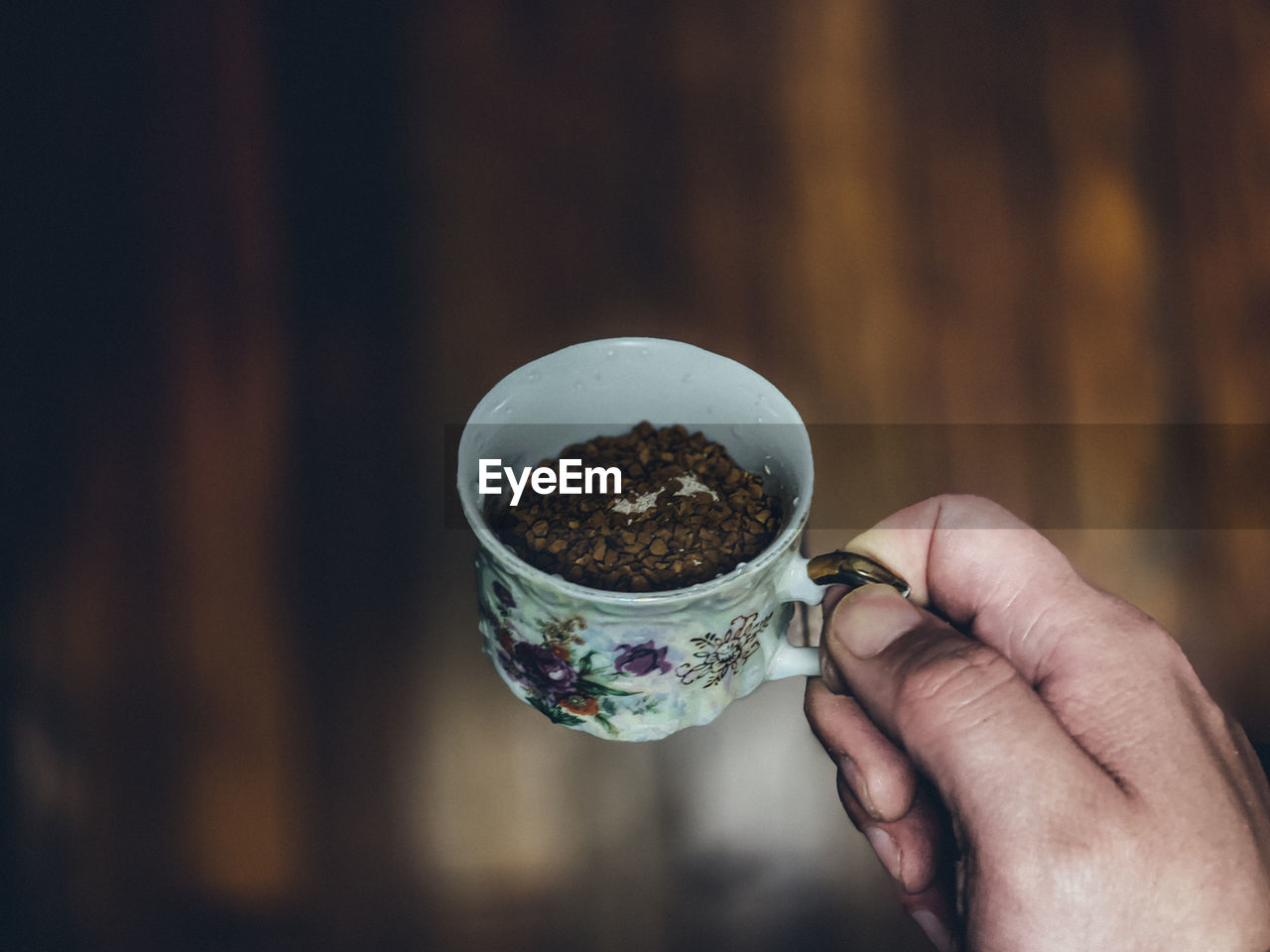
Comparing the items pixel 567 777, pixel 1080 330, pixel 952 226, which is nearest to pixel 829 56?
pixel 952 226

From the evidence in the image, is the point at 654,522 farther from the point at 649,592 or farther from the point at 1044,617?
the point at 1044,617

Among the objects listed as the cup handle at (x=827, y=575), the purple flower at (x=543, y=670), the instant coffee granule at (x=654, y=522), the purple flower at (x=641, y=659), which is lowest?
the purple flower at (x=543, y=670)

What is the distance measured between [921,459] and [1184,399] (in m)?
0.17

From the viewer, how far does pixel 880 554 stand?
1.56ft

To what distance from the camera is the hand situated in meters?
0.37

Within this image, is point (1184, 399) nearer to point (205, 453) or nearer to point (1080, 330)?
point (1080, 330)

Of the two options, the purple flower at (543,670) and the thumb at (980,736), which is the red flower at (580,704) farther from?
the thumb at (980,736)

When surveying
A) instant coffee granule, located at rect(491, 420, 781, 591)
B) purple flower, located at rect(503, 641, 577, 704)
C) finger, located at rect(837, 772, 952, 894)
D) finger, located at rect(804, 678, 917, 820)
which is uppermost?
instant coffee granule, located at rect(491, 420, 781, 591)

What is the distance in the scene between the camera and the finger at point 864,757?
43cm

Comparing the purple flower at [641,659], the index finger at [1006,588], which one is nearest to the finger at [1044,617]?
the index finger at [1006,588]

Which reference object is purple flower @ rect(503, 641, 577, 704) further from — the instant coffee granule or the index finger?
the index finger

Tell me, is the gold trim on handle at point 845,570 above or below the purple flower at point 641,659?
above

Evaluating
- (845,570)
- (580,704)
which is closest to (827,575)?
(845,570)

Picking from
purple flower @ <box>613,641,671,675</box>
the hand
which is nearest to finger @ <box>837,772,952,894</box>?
the hand
